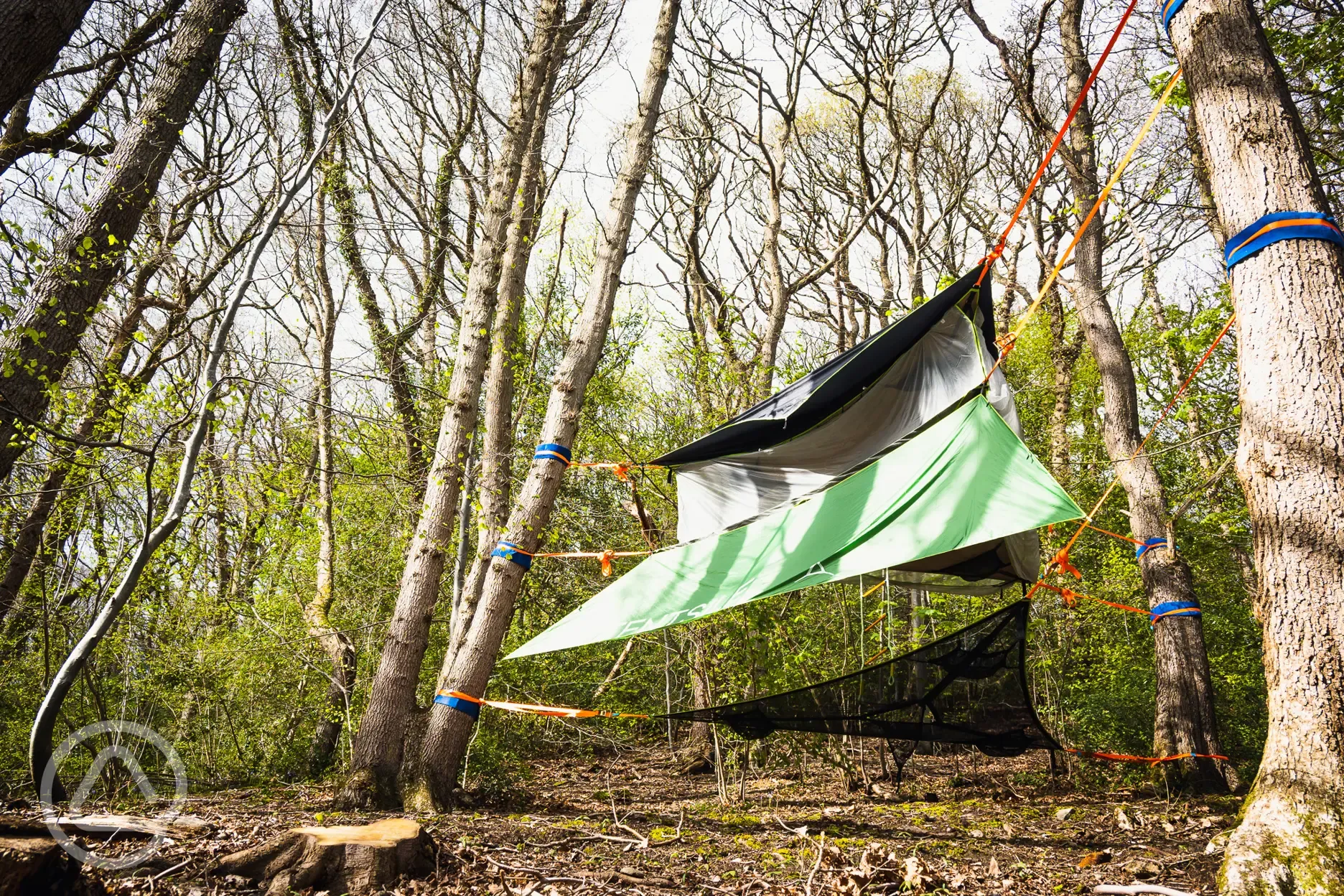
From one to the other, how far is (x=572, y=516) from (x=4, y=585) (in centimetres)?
311

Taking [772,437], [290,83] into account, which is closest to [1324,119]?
[772,437]

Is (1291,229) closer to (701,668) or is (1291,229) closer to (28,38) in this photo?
(701,668)

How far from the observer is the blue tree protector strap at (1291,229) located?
82.9 inches

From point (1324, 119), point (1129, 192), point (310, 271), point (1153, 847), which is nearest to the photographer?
point (1153, 847)

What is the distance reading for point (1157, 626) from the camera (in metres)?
4.12

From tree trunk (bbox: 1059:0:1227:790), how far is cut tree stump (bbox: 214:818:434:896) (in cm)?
376

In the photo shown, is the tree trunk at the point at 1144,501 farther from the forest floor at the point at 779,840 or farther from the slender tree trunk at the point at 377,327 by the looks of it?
the slender tree trunk at the point at 377,327

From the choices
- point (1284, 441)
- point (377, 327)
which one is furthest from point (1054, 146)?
point (377, 327)

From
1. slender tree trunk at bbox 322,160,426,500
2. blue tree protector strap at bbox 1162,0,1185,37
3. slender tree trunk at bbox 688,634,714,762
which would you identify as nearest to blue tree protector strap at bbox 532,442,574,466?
slender tree trunk at bbox 688,634,714,762

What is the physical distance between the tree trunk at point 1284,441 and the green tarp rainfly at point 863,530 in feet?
1.64

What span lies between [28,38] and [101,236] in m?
0.93

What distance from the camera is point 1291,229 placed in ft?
6.93

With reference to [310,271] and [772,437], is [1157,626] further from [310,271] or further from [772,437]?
[310,271]

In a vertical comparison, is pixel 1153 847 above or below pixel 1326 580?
below
